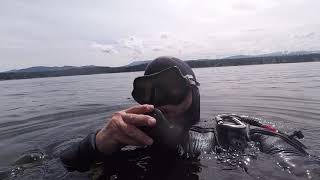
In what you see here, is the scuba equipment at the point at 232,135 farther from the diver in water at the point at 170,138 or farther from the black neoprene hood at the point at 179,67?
the black neoprene hood at the point at 179,67

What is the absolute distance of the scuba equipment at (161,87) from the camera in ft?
9.14

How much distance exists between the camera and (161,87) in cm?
279

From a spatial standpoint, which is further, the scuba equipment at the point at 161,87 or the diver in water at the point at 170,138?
the scuba equipment at the point at 161,87

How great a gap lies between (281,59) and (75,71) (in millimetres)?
64863

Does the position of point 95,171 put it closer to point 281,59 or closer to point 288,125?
point 288,125

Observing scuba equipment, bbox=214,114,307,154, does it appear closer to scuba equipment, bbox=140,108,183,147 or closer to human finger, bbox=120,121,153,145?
scuba equipment, bbox=140,108,183,147

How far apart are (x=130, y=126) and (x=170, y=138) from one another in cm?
49

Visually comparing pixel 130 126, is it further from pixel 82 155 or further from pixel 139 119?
pixel 82 155

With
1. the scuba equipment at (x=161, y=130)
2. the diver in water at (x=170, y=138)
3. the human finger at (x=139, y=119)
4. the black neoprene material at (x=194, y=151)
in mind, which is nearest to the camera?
the human finger at (x=139, y=119)

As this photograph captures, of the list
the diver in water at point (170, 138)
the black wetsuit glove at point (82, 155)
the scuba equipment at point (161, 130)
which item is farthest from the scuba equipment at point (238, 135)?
the black wetsuit glove at point (82, 155)

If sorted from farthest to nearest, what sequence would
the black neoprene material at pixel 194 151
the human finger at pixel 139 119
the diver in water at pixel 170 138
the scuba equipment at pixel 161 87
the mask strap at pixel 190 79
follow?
the mask strap at pixel 190 79 → the scuba equipment at pixel 161 87 → the black neoprene material at pixel 194 151 → the diver in water at pixel 170 138 → the human finger at pixel 139 119

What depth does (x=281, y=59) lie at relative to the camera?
100 meters

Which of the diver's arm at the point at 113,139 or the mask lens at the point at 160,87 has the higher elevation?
the mask lens at the point at 160,87

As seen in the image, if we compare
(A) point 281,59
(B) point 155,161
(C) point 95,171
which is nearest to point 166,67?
(B) point 155,161
